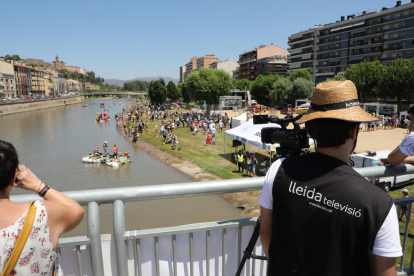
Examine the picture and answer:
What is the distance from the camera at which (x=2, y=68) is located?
83875mm

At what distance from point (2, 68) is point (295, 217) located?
104m

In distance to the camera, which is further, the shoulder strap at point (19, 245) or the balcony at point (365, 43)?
the balcony at point (365, 43)

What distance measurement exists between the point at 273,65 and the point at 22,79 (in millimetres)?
83793

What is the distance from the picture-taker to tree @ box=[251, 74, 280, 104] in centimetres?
6203

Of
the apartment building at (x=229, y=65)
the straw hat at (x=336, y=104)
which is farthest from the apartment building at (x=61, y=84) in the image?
the straw hat at (x=336, y=104)

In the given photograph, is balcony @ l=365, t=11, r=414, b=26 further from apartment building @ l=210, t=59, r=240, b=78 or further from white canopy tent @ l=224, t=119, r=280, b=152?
apartment building @ l=210, t=59, r=240, b=78

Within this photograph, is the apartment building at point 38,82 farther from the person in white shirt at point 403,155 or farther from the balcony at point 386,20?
the person in white shirt at point 403,155

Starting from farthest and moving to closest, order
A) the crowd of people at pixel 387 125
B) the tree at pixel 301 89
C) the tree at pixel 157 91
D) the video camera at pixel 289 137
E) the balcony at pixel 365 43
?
the tree at pixel 157 91
the balcony at pixel 365 43
the tree at pixel 301 89
the crowd of people at pixel 387 125
the video camera at pixel 289 137

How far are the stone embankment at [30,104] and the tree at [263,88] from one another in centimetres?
5266

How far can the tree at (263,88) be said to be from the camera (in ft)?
204

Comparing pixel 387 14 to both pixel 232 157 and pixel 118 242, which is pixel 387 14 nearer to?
pixel 232 157

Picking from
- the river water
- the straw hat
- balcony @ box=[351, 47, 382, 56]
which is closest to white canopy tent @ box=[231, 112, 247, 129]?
the river water

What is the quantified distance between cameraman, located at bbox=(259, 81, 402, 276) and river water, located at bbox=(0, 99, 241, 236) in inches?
55.2

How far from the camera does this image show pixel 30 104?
70.6m
